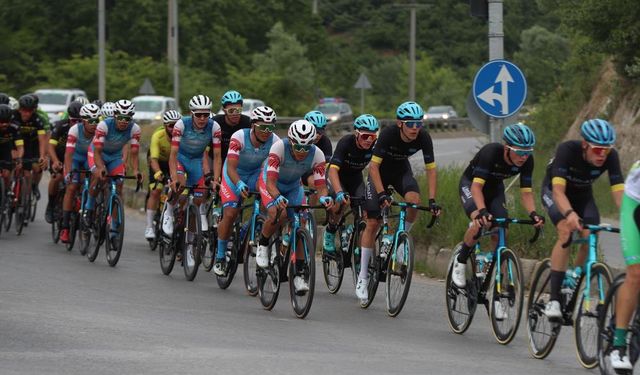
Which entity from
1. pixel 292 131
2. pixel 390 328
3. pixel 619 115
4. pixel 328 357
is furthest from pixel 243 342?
pixel 619 115

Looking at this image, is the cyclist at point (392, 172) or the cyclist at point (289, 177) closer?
the cyclist at point (289, 177)

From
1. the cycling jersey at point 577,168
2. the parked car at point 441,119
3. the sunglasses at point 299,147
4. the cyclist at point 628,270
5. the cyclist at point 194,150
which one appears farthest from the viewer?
the parked car at point 441,119

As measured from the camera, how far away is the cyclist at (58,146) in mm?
19078

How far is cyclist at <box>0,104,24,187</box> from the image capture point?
19.8 m

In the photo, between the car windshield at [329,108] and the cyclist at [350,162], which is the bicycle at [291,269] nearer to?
the cyclist at [350,162]

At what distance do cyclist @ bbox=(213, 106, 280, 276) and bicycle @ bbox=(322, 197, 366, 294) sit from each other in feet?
3.29

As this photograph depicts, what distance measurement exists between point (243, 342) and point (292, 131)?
8.70 ft

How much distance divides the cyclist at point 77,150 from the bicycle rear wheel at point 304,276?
5.79 meters

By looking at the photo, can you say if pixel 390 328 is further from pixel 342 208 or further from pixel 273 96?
pixel 273 96

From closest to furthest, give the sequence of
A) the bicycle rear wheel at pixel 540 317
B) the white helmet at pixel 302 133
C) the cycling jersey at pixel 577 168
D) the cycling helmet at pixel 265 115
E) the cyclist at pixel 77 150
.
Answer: the cycling jersey at pixel 577 168, the bicycle rear wheel at pixel 540 317, the white helmet at pixel 302 133, the cycling helmet at pixel 265 115, the cyclist at pixel 77 150

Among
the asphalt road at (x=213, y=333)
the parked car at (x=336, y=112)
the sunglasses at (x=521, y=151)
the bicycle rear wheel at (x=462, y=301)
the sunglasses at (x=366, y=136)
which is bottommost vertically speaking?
the asphalt road at (x=213, y=333)

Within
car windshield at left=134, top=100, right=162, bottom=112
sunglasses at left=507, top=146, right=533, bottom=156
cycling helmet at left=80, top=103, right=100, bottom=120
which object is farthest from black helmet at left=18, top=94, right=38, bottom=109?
car windshield at left=134, top=100, right=162, bottom=112

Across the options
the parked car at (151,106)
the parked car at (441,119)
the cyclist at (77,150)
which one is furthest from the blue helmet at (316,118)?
the parked car at (441,119)

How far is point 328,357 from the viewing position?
415 inches
